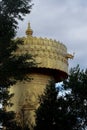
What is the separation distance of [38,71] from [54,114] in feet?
24.0

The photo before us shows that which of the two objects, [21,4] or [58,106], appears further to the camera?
[58,106]

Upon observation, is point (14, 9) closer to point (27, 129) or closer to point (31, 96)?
point (27, 129)

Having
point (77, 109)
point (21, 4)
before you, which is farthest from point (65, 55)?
point (21, 4)

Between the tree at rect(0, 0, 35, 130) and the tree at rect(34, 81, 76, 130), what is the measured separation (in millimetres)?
2978

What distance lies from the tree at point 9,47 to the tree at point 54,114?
2978mm

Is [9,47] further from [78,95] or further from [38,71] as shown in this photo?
[38,71]

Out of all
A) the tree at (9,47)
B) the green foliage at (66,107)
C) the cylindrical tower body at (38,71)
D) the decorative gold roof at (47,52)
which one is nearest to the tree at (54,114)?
the green foliage at (66,107)

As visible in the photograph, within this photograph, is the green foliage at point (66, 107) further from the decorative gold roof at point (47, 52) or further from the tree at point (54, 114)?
the decorative gold roof at point (47, 52)

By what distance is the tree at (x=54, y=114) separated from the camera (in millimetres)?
22656

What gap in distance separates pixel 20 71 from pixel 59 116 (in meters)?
3.68

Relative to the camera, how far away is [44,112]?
2308 centimetres

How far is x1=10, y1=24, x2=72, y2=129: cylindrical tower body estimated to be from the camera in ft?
95.9

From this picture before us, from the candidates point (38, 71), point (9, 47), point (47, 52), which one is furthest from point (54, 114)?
point (47, 52)

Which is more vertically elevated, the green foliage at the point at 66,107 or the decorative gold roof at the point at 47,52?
the decorative gold roof at the point at 47,52
